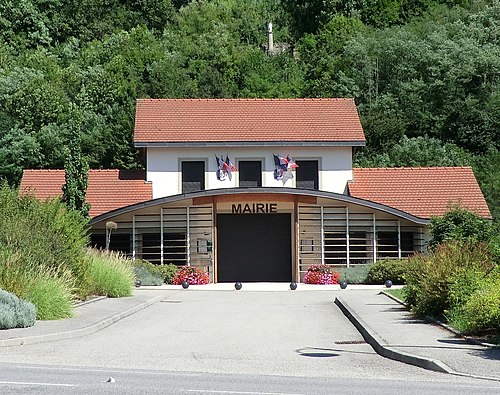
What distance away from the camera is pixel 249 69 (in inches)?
2825

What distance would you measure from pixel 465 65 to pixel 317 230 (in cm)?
2444

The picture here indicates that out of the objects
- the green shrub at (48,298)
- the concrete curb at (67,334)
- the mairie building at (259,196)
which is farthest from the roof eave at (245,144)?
the green shrub at (48,298)

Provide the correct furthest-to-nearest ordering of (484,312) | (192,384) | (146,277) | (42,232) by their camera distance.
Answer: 1. (146,277)
2. (42,232)
3. (484,312)
4. (192,384)

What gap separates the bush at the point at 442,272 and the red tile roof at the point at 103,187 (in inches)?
917

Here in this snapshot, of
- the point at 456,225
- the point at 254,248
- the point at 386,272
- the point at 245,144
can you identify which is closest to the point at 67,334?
the point at 456,225

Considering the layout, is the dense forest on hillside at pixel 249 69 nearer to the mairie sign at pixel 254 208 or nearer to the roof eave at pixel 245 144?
the roof eave at pixel 245 144

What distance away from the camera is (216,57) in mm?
71062

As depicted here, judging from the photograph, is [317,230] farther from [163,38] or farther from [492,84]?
[163,38]

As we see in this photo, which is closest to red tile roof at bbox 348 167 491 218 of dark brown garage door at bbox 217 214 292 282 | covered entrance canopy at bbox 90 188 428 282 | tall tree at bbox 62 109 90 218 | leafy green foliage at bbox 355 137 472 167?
covered entrance canopy at bbox 90 188 428 282

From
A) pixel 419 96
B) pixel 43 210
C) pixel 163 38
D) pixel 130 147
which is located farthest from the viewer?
pixel 163 38

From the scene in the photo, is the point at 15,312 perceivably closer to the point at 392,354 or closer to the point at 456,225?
the point at 392,354

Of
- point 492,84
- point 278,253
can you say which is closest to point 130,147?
point 278,253

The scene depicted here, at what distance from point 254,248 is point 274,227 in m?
1.31

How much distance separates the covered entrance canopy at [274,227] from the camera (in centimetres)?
4309
